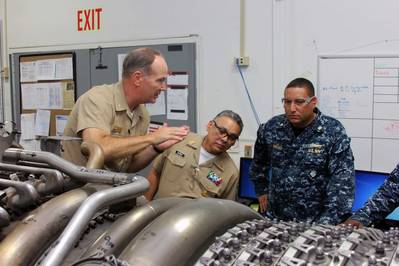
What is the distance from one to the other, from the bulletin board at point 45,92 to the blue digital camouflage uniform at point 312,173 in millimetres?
2442

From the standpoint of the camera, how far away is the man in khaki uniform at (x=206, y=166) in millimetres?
2604

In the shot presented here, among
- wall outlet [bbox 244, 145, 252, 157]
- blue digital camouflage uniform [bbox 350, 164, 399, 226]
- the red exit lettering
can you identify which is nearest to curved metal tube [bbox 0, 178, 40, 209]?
blue digital camouflage uniform [bbox 350, 164, 399, 226]

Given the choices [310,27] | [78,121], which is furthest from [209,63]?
[78,121]

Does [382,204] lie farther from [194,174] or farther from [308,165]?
[194,174]

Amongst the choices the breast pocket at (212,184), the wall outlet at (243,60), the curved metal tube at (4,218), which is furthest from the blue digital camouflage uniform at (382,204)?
the wall outlet at (243,60)

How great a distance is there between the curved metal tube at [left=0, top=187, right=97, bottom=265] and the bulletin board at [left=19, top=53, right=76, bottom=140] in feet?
12.4

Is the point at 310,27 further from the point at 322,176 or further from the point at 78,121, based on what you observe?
the point at 78,121

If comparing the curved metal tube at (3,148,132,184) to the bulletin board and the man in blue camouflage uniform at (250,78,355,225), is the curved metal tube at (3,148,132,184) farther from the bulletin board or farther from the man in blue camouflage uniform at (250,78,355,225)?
the bulletin board

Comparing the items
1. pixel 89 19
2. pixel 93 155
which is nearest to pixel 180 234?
pixel 93 155

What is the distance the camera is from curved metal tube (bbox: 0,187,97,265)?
731 millimetres

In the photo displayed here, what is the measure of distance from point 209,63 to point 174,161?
4.37 ft

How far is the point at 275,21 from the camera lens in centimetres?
346

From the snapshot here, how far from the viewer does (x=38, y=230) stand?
2.51 feet

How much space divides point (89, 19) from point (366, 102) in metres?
2.59
